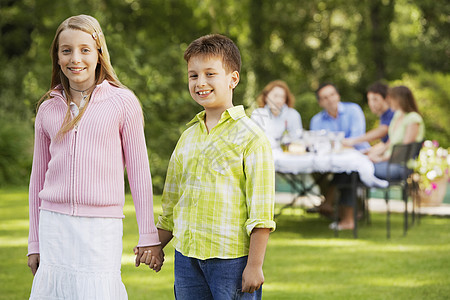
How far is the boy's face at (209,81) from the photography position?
2.27 meters

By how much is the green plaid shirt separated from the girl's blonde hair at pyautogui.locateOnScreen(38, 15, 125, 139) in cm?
41

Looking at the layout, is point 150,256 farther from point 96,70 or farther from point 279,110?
point 279,110

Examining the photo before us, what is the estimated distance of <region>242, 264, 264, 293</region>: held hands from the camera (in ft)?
7.05

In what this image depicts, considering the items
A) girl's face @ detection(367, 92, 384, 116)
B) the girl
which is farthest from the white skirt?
girl's face @ detection(367, 92, 384, 116)

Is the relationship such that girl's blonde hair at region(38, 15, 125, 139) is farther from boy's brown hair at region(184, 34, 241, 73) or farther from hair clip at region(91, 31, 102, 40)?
boy's brown hair at region(184, 34, 241, 73)

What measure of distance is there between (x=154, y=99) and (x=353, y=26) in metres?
11.3

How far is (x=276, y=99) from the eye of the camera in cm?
764

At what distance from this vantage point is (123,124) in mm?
Result: 2346

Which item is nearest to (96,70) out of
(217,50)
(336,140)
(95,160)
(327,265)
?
(95,160)

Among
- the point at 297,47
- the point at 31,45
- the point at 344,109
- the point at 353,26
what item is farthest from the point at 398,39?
the point at 344,109

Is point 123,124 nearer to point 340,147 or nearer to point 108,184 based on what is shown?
point 108,184

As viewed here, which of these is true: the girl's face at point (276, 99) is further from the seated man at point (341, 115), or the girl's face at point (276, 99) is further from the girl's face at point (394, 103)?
the girl's face at point (394, 103)

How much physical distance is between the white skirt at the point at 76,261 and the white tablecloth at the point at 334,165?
459 centimetres

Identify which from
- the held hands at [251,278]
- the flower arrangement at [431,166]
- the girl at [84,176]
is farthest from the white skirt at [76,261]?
the flower arrangement at [431,166]
